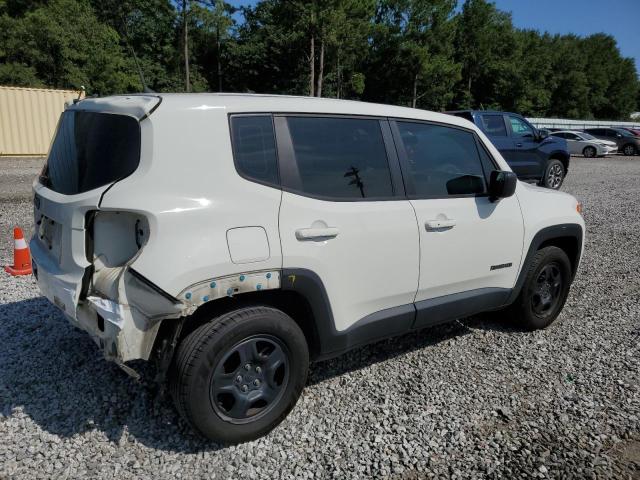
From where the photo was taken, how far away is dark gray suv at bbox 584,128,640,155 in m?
28.1

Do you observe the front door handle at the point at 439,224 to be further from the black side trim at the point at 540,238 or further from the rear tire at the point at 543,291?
the rear tire at the point at 543,291

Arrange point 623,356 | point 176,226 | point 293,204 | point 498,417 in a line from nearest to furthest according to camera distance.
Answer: point 176,226, point 293,204, point 498,417, point 623,356

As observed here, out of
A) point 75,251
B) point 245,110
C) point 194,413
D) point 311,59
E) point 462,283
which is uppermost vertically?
point 311,59

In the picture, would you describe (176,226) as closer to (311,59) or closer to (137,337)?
(137,337)

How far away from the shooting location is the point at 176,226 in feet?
7.89

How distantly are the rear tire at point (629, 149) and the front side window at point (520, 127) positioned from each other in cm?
1999

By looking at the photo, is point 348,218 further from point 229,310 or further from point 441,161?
point 441,161

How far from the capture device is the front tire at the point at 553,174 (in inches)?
512

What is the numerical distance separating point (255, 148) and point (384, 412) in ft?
5.86

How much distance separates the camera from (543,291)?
4.35m

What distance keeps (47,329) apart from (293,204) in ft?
8.71

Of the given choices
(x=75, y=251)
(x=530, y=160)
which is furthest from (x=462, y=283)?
(x=530, y=160)

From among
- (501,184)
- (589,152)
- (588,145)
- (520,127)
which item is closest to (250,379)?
(501,184)

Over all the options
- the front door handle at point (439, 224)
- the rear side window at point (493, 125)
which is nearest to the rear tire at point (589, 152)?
the rear side window at point (493, 125)
